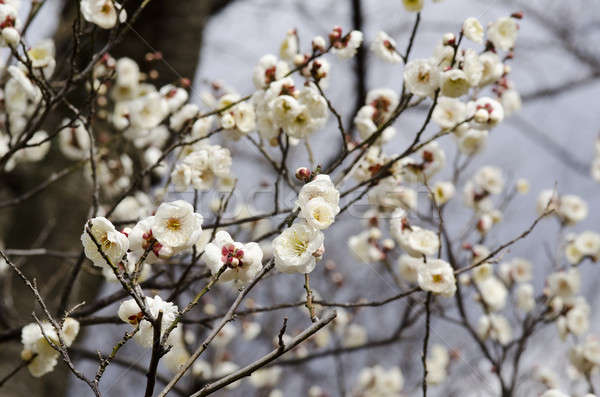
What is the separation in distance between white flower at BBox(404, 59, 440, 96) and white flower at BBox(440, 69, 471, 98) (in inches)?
1.0

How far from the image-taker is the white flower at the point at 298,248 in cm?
110

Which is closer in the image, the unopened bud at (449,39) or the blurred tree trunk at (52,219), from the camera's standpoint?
the unopened bud at (449,39)

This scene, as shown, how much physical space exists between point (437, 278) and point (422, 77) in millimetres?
604

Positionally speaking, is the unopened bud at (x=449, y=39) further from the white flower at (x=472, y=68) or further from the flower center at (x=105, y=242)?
the flower center at (x=105, y=242)

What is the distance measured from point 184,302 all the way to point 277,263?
10.9ft

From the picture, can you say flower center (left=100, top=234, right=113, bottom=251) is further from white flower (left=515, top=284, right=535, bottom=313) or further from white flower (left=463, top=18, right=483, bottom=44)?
white flower (left=515, top=284, right=535, bottom=313)

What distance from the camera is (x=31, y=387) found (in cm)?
268

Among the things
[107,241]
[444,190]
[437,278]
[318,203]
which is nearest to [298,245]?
[318,203]

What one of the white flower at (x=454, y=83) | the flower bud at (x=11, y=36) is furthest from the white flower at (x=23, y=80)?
the white flower at (x=454, y=83)

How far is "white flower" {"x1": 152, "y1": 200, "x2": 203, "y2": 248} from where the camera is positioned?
3.61 feet

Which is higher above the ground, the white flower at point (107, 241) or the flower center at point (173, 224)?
the flower center at point (173, 224)

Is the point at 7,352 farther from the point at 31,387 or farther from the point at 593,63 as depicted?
the point at 593,63

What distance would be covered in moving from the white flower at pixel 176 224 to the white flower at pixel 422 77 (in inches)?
31.4

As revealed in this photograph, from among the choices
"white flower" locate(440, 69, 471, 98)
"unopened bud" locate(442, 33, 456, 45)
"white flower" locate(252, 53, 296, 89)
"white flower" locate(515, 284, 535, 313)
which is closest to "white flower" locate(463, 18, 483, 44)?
"unopened bud" locate(442, 33, 456, 45)
